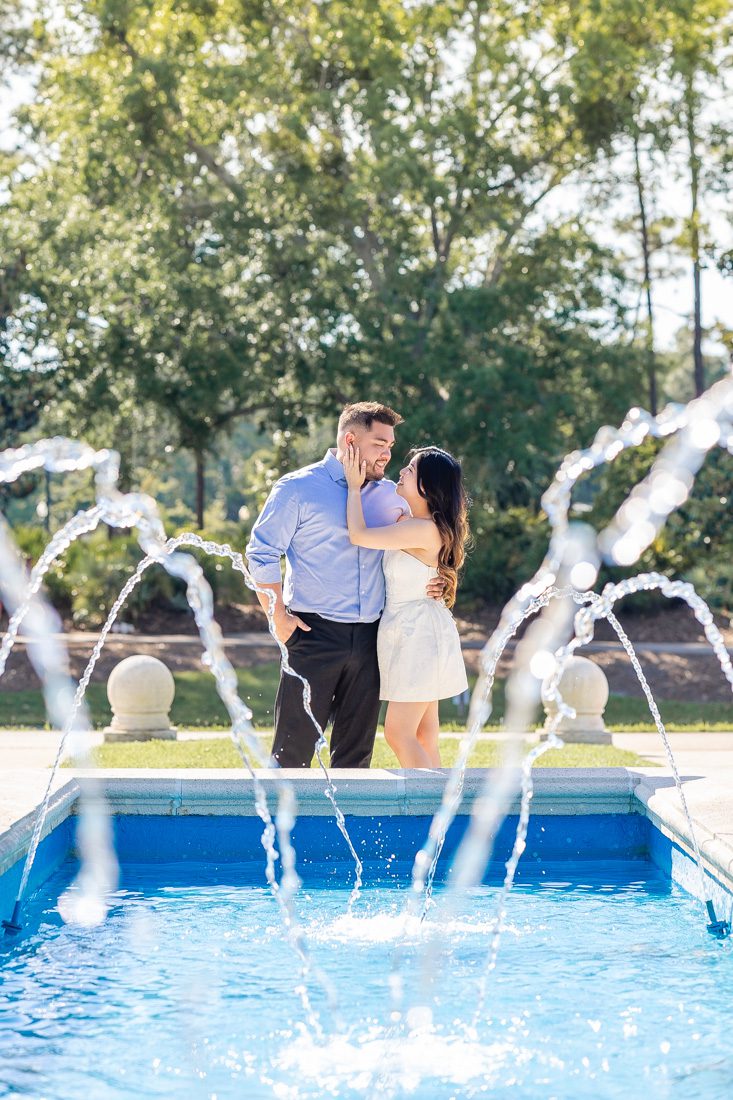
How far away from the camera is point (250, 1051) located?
348 centimetres

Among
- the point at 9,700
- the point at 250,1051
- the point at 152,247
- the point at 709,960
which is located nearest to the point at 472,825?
the point at 709,960

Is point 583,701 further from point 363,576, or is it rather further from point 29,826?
point 29,826

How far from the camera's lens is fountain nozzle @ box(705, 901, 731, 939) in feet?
15.2

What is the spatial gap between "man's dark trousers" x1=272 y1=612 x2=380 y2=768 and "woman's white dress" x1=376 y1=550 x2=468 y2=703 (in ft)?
0.26

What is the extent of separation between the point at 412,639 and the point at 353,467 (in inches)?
30.4

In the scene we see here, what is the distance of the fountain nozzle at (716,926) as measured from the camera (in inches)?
182

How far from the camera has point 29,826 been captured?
16.6 ft

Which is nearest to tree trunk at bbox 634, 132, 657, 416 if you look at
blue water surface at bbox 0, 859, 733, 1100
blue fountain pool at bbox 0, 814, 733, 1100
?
blue fountain pool at bbox 0, 814, 733, 1100

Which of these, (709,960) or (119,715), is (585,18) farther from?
(709,960)

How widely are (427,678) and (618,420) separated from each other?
14.3m

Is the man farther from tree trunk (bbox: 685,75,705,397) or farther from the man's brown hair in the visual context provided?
tree trunk (bbox: 685,75,705,397)

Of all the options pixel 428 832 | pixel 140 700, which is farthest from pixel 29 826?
pixel 140 700

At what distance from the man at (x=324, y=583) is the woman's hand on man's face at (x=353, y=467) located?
2 centimetres

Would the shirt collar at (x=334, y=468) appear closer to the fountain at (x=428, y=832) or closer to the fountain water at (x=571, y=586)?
the fountain at (x=428, y=832)
